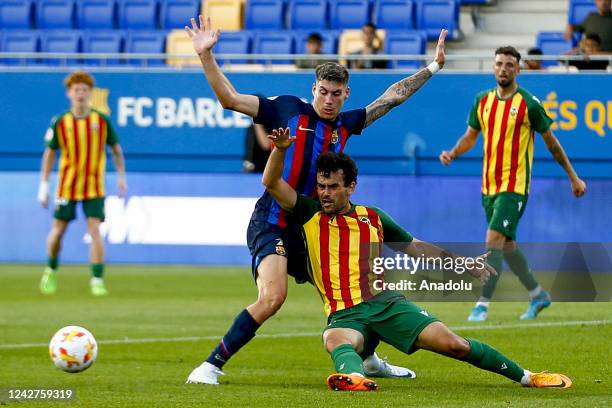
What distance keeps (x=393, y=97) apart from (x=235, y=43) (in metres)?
12.9

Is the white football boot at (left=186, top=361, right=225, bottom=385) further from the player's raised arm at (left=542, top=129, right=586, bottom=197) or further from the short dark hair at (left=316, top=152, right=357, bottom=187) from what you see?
the player's raised arm at (left=542, top=129, right=586, bottom=197)

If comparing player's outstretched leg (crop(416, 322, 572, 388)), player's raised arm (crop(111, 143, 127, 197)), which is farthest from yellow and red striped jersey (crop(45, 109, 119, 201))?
player's outstretched leg (crop(416, 322, 572, 388))

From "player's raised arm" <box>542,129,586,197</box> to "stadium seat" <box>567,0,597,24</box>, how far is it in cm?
964

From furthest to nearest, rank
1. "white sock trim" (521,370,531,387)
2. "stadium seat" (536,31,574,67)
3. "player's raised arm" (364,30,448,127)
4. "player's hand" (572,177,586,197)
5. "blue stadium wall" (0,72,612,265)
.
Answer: "stadium seat" (536,31,574,67) < "blue stadium wall" (0,72,612,265) < "player's hand" (572,177,586,197) < "player's raised arm" (364,30,448,127) < "white sock trim" (521,370,531,387)

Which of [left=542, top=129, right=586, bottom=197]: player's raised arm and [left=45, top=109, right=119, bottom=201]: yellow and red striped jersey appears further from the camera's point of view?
[left=45, top=109, right=119, bottom=201]: yellow and red striped jersey

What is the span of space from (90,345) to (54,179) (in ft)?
37.1

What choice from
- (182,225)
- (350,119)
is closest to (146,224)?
(182,225)

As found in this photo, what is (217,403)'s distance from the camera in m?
7.30

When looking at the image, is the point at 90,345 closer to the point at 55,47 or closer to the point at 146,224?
the point at 146,224

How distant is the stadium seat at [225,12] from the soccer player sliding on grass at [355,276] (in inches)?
582

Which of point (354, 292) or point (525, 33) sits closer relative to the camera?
point (354, 292)

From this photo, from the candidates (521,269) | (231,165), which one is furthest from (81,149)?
(521,269)

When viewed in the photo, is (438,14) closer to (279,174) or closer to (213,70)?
(213,70)

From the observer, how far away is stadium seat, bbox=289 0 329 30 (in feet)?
74.2
